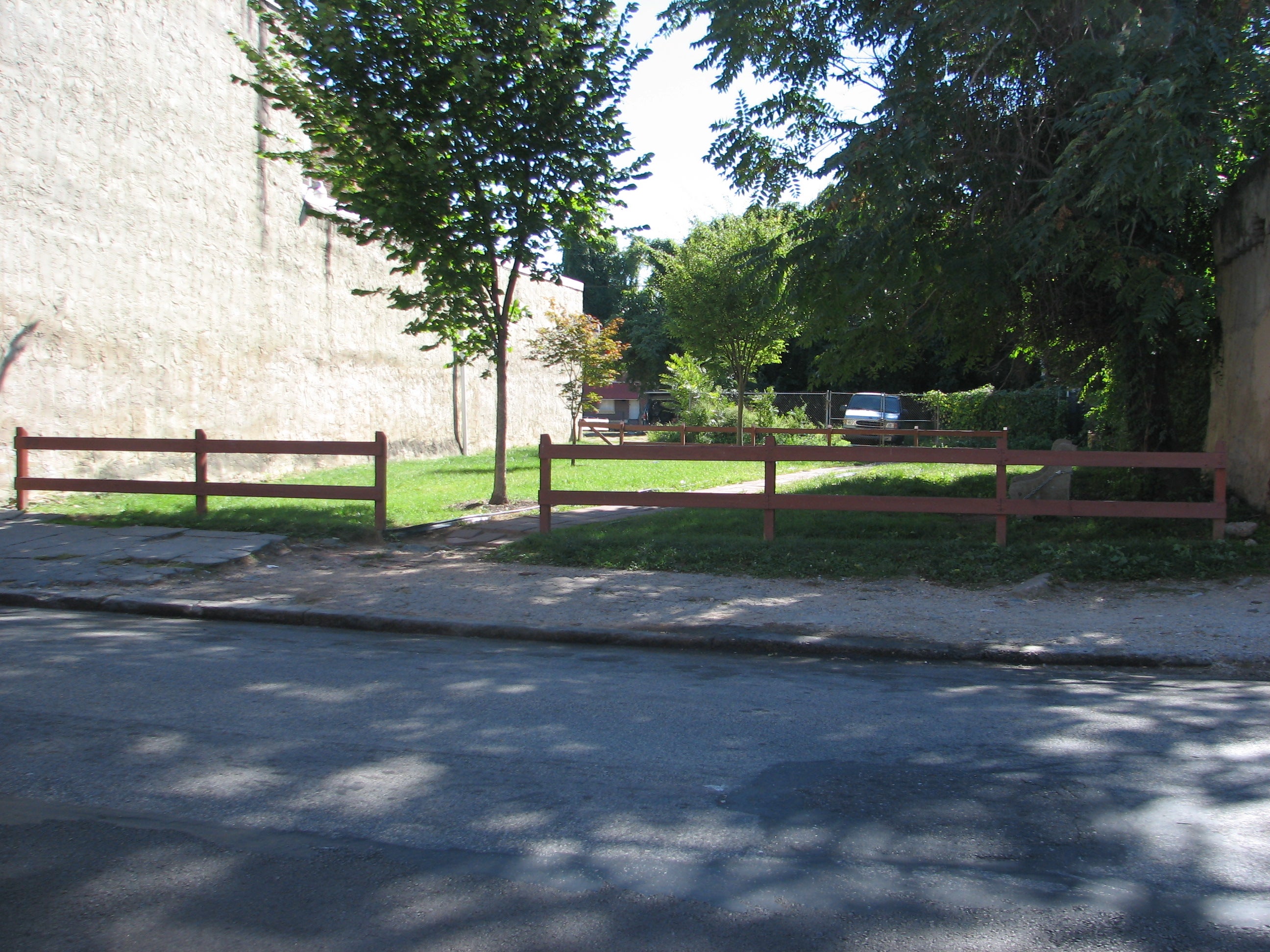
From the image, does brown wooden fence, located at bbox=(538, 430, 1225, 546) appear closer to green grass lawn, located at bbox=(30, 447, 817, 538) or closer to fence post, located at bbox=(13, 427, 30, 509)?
green grass lawn, located at bbox=(30, 447, 817, 538)

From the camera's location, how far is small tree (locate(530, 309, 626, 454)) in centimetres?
2345

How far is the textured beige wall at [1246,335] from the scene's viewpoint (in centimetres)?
1033

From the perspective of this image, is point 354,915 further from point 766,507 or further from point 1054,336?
point 1054,336

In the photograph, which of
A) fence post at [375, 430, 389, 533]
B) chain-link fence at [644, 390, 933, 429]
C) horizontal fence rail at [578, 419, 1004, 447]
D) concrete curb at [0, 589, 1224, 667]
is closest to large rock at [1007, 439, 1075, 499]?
horizontal fence rail at [578, 419, 1004, 447]

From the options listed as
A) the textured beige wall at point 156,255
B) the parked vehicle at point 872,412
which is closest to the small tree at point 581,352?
the textured beige wall at point 156,255

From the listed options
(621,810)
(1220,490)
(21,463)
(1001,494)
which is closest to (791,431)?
(1001,494)

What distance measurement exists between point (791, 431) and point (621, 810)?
49.0 feet

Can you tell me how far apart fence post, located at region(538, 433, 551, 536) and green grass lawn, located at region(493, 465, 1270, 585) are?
28 centimetres

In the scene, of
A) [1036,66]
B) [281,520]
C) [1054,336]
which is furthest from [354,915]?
[1054,336]

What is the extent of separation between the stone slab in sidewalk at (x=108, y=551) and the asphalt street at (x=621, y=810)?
3012 mm

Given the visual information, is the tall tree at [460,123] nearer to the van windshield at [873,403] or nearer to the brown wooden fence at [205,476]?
the brown wooden fence at [205,476]

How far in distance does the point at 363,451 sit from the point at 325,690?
18.5 ft

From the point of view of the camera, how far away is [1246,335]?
1091cm

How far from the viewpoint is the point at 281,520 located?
11.5 metres
